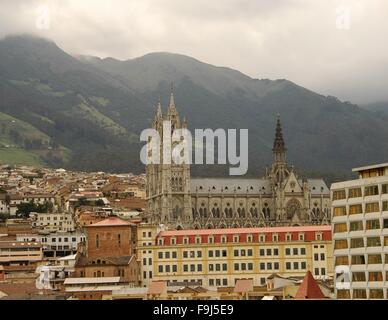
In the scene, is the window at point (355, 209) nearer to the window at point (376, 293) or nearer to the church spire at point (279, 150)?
the window at point (376, 293)

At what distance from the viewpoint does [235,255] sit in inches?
2219

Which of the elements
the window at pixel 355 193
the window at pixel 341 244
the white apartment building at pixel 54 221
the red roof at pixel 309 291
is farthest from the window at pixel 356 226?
the white apartment building at pixel 54 221

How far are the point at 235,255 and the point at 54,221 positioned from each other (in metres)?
43.7

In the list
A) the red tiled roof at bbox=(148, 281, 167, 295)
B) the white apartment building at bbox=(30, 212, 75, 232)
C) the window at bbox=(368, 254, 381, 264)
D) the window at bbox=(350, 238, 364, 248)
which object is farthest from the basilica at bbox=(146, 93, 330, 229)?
the window at bbox=(368, 254, 381, 264)

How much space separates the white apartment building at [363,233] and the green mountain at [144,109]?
162 ft

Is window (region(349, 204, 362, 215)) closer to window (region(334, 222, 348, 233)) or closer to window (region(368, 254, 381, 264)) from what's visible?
window (region(334, 222, 348, 233))

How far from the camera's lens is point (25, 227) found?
87688 millimetres

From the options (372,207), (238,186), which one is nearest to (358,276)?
(372,207)

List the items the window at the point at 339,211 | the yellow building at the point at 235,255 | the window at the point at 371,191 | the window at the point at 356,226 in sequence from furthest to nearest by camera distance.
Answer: the yellow building at the point at 235,255 < the window at the point at 339,211 < the window at the point at 356,226 < the window at the point at 371,191

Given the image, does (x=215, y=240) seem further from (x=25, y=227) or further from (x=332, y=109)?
(x=332, y=109)

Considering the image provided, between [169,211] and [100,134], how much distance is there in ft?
240

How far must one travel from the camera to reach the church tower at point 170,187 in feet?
314

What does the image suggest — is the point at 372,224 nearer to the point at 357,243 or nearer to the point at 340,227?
the point at 357,243
